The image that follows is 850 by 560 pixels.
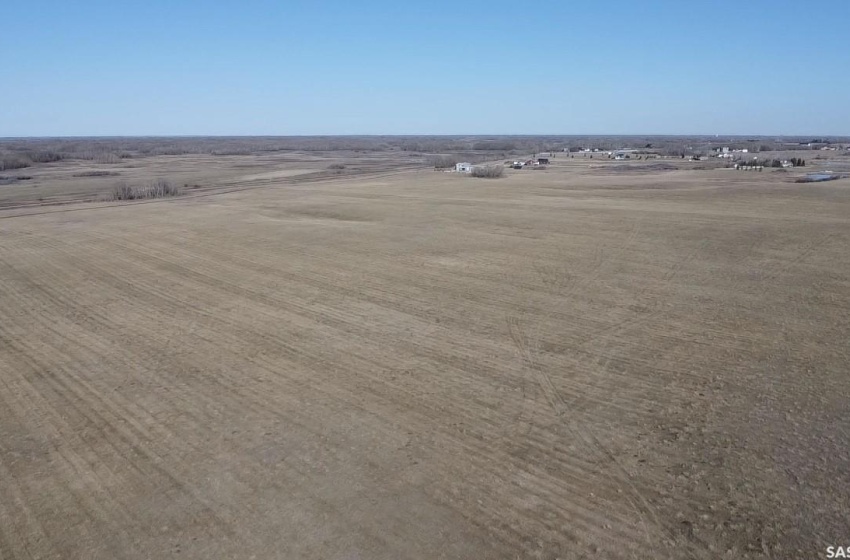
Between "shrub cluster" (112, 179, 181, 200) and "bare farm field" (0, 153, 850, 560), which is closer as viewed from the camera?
"bare farm field" (0, 153, 850, 560)

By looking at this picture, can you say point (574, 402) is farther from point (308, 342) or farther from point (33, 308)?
point (33, 308)

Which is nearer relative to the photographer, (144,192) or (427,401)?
(427,401)

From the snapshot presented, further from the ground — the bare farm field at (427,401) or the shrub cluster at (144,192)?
the shrub cluster at (144,192)

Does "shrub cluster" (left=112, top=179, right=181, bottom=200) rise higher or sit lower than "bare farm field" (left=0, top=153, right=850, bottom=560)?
higher

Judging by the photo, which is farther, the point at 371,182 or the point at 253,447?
the point at 371,182

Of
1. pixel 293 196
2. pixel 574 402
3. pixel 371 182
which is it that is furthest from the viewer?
pixel 371 182

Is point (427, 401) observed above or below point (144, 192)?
below

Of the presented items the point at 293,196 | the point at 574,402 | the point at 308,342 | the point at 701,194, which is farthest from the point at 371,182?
the point at 574,402

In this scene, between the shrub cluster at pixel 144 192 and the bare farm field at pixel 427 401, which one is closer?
the bare farm field at pixel 427 401
